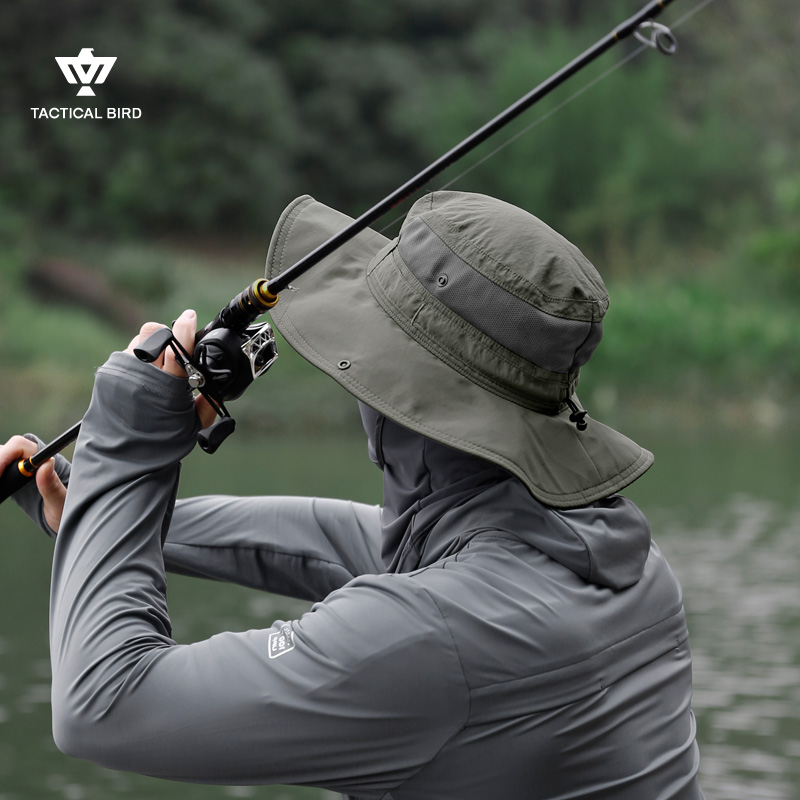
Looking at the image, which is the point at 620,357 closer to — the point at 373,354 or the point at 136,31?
the point at 136,31

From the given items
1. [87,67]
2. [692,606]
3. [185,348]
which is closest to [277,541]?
[185,348]

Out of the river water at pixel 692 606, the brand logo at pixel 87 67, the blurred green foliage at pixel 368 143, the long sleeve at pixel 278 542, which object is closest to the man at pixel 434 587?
the long sleeve at pixel 278 542

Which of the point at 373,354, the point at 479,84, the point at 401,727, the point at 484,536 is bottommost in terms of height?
the point at 401,727

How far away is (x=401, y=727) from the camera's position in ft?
3.36

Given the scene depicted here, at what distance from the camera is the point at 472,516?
1.14 metres

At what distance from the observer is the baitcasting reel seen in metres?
1.15

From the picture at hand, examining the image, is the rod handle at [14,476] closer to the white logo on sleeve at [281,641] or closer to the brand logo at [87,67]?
the white logo on sleeve at [281,641]

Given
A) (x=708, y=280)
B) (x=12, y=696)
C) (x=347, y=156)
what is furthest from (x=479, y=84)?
(x=12, y=696)

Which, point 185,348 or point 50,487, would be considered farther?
point 50,487

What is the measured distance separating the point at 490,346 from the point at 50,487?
56 cm

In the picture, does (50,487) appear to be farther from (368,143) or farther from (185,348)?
(368,143)

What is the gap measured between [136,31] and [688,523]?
57.0 feet

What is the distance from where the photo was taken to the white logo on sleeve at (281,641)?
40.6 inches

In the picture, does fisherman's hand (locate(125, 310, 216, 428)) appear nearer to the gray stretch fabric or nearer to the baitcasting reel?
the baitcasting reel
